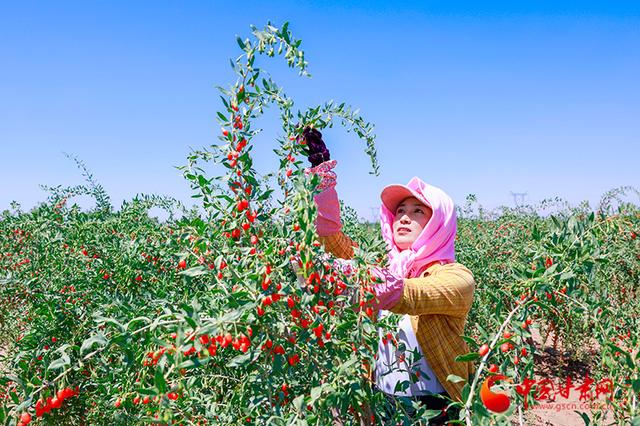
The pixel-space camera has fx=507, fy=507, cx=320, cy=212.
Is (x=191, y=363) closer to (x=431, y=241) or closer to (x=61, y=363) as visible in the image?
(x=61, y=363)

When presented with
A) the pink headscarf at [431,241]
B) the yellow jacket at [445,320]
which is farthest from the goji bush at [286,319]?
the pink headscarf at [431,241]

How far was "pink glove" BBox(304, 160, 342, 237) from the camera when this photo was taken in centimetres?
183

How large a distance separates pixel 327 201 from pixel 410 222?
0.43 meters

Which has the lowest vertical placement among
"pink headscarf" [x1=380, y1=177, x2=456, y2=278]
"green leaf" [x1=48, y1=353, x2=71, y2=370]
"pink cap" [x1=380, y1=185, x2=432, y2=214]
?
"green leaf" [x1=48, y1=353, x2=71, y2=370]

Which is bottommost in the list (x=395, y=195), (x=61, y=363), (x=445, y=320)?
(x=445, y=320)

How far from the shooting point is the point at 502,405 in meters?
0.97

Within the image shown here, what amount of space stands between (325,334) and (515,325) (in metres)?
0.43

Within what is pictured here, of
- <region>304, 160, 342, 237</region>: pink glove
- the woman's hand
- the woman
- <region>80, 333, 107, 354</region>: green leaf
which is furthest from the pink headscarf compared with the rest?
<region>80, 333, 107, 354</region>: green leaf

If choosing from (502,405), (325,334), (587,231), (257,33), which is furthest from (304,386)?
(257,33)

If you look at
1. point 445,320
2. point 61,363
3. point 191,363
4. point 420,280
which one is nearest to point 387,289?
point 420,280

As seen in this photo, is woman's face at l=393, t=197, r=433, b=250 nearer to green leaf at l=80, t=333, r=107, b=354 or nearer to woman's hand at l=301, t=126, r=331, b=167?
woman's hand at l=301, t=126, r=331, b=167

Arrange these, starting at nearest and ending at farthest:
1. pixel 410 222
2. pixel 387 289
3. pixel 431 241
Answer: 1. pixel 387 289
2. pixel 431 241
3. pixel 410 222

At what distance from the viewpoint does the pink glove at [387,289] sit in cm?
140

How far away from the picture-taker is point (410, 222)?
7.20ft
